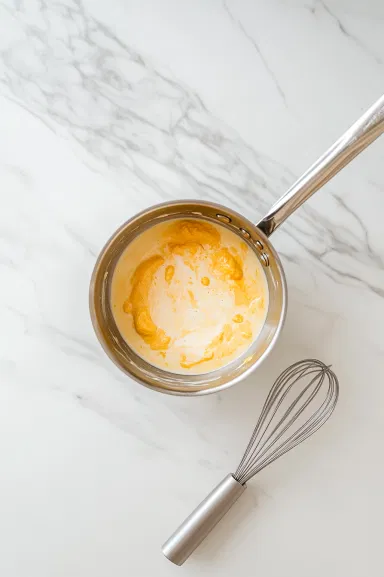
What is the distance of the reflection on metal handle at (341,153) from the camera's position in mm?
753

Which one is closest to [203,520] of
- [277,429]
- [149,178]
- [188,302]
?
[277,429]

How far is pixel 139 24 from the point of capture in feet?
3.10

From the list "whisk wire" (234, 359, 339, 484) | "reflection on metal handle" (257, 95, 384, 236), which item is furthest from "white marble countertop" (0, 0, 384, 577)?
"reflection on metal handle" (257, 95, 384, 236)

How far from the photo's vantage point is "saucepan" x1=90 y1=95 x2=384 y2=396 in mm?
804

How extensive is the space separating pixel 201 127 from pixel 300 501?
1.94 ft

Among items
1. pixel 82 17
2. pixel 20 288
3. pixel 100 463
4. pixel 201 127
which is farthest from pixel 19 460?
pixel 82 17

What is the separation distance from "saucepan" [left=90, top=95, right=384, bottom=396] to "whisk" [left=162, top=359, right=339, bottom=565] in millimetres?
95

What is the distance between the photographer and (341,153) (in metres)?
0.77

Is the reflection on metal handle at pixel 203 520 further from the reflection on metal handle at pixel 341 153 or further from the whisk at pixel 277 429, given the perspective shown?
the reflection on metal handle at pixel 341 153

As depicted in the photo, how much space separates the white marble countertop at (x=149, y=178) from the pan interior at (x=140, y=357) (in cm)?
5

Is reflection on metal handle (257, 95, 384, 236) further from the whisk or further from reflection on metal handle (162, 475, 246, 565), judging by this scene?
reflection on metal handle (162, 475, 246, 565)

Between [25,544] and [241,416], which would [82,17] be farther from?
[25,544]

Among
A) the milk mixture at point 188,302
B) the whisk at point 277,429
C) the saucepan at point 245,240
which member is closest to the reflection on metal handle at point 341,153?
the saucepan at point 245,240

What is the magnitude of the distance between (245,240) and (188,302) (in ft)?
0.41
